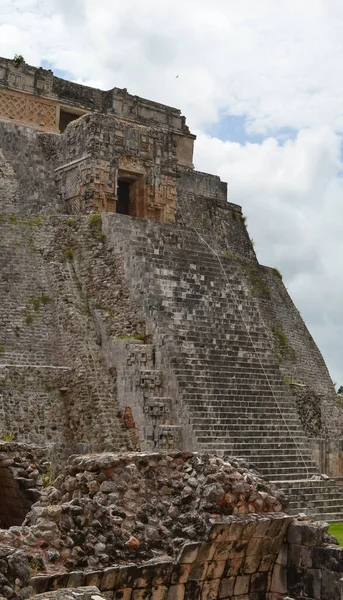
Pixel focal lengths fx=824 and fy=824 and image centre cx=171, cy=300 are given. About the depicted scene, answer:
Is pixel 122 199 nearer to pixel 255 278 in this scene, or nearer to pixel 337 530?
pixel 255 278

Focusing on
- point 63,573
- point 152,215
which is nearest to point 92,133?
point 152,215

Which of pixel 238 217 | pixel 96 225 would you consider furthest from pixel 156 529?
pixel 238 217

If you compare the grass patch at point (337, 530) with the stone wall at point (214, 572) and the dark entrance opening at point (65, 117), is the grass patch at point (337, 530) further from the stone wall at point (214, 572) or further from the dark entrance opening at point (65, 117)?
the dark entrance opening at point (65, 117)

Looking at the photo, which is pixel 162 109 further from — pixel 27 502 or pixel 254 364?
pixel 27 502

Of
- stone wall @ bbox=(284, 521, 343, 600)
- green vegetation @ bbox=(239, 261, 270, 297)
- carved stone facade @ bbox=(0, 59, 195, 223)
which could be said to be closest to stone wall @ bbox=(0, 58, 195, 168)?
carved stone facade @ bbox=(0, 59, 195, 223)

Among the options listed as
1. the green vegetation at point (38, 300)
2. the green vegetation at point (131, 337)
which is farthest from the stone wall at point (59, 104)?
the green vegetation at point (131, 337)

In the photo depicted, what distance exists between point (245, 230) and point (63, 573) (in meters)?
22.0

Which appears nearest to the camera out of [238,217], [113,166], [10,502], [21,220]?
[10,502]

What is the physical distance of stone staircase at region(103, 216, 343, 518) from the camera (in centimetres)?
1448

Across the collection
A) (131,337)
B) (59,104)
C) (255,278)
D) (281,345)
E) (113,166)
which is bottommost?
(131,337)

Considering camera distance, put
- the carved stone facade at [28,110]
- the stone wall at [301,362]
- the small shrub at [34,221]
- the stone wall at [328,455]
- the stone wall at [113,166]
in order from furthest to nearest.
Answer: the carved stone facade at [28,110] → the stone wall at [301,362] → the stone wall at [113,166] → the small shrub at [34,221] → the stone wall at [328,455]

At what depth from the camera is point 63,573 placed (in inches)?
210

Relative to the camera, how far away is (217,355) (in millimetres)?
15750

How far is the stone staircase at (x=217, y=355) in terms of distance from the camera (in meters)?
14.5
